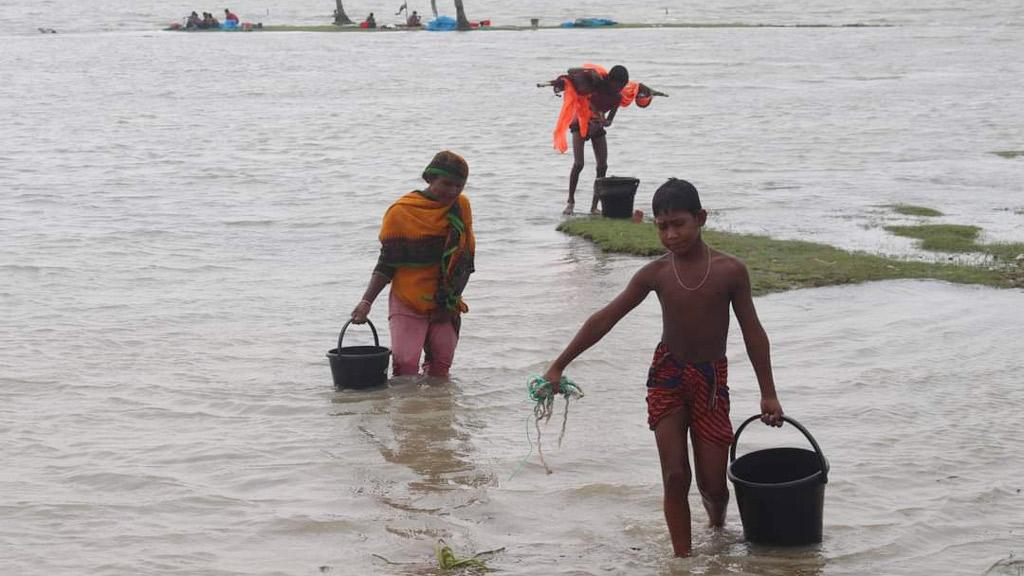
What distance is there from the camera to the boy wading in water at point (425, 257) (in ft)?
22.4

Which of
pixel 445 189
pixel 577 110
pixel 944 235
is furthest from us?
pixel 577 110

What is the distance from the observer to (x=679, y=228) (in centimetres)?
470

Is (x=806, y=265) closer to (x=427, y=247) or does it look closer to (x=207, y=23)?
(x=427, y=247)

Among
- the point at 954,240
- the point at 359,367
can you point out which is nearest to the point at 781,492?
the point at 359,367

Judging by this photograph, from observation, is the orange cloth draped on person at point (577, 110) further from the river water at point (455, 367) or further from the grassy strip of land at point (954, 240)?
the grassy strip of land at point (954, 240)

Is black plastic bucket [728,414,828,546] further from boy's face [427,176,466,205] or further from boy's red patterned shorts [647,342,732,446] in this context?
boy's face [427,176,466,205]

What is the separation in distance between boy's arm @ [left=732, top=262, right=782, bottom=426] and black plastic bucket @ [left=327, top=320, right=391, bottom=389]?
2.93 metres

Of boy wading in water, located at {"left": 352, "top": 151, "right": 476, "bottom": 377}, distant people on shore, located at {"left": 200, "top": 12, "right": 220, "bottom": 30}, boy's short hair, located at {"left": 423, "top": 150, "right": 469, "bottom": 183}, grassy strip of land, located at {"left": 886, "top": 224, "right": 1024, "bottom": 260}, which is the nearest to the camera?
boy's short hair, located at {"left": 423, "top": 150, "right": 469, "bottom": 183}

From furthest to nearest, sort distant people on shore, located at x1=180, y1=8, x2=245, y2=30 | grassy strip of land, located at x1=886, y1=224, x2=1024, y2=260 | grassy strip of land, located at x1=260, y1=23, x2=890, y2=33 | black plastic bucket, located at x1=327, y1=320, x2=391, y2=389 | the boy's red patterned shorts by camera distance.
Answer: distant people on shore, located at x1=180, y1=8, x2=245, y2=30
grassy strip of land, located at x1=260, y1=23, x2=890, y2=33
grassy strip of land, located at x1=886, y1=224, x2=1024, y2=260
black plastic bucket, located at x1=327, y1=320, x2=391, y2=389
the boy's red patterned shorts

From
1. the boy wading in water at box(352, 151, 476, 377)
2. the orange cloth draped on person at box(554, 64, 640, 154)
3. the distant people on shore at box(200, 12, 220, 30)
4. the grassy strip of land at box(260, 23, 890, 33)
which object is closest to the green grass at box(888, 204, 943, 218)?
the orange cloth draped on person at box(554, 64, 640, 154)

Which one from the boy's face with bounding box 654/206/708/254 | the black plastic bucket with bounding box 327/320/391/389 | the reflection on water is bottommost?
the reflection on water

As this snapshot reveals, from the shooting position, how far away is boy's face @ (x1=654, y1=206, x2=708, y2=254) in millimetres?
4684

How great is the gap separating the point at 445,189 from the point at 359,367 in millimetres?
1201

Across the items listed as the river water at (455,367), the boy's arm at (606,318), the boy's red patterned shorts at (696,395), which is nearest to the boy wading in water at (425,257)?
the river water at (455,367)
